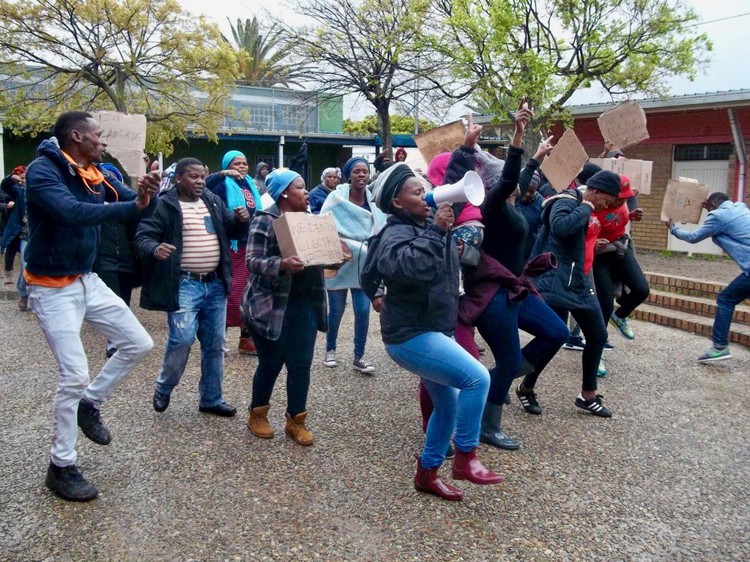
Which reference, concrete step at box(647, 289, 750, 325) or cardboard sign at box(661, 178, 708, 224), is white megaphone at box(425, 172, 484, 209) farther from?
concrete step at box(647, 289, 750, 325)

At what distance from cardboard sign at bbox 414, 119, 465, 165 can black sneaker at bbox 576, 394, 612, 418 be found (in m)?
2.10

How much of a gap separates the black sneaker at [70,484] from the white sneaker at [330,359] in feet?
9.34

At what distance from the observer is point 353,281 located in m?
5.84

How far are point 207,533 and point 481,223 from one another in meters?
2.18

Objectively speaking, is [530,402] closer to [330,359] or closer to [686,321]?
[330,359]

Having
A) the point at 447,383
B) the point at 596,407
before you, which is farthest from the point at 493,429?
the point at 447,383

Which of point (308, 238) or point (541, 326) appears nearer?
point (308, 238)

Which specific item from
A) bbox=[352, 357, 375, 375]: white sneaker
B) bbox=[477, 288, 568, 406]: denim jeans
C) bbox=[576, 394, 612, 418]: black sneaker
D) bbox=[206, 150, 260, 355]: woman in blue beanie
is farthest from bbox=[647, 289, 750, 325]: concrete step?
bbox=[206, 150, 260, 355]: woman in blue beanie

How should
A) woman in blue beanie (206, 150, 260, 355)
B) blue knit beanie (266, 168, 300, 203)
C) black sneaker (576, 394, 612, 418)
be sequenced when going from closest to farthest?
blue knit beanie (266, 168, 300, 203)
black sneaker (576, 394, 612, 418)
woman in blue beanie (206, 150, 260, 355)

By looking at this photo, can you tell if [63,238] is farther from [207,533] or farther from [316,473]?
[316,473]

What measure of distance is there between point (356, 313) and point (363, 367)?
484mm

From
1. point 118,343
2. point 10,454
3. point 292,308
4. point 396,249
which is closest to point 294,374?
point 292,308

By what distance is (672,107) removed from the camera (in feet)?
41.8

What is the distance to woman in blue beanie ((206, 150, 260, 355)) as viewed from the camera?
237 inches
